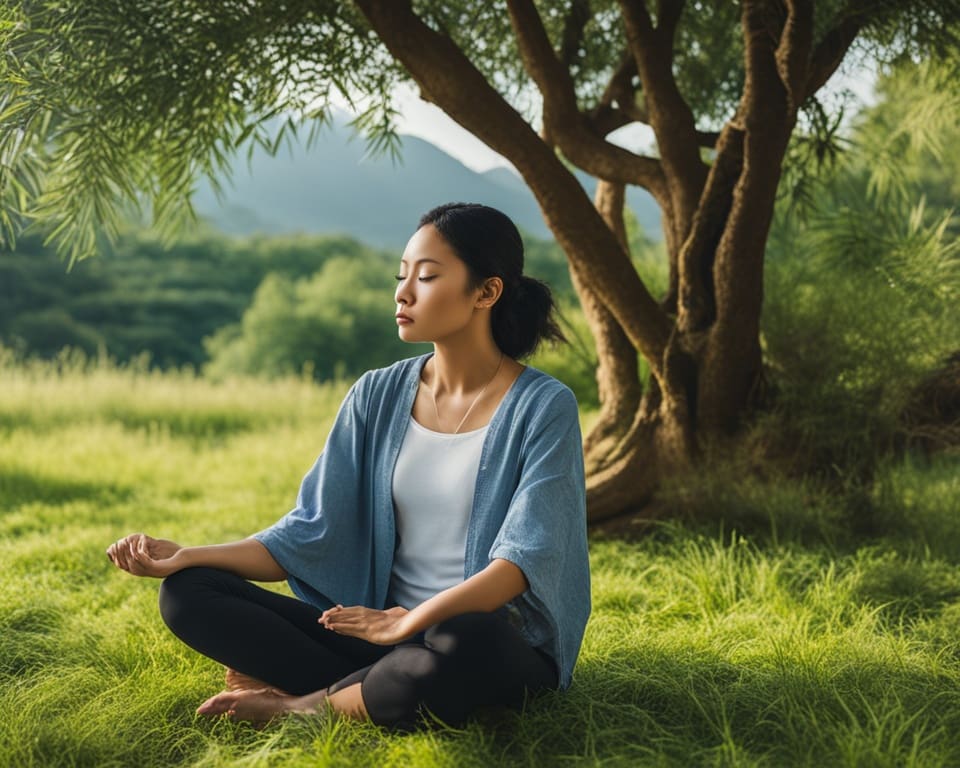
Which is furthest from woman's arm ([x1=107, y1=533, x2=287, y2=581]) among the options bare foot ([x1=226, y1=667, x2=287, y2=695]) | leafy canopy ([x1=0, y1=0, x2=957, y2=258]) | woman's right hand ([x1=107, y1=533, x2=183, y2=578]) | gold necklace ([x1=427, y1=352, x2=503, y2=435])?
leafy canopy ([x1=0, y1=0, x2=957, y2=258])

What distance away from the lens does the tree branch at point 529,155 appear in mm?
3426

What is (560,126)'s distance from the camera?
408 centimetres

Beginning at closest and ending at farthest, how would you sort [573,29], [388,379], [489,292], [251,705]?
1. [251,705]
2. [489,292]
3. [388,379]
4. [573,29]

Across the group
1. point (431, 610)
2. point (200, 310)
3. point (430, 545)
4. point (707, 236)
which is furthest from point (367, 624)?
point (200, 310)

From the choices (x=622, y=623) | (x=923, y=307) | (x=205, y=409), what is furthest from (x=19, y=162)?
(x=205, y=409)

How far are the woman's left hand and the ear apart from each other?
67cm

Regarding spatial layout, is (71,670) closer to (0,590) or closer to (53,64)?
(0,590)

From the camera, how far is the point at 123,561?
2.02 meters

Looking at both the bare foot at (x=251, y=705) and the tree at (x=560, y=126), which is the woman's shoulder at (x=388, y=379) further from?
the tree at (x=560, y=126)

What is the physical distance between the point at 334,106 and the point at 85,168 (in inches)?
38.5

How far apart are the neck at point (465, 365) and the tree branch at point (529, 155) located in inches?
59.9

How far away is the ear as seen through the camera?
2.14 m

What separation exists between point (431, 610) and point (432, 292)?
0.64 meters

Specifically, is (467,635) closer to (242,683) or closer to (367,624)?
(367,624)
